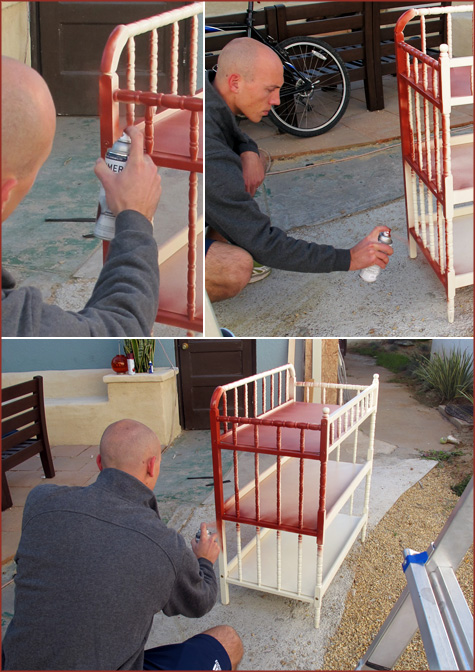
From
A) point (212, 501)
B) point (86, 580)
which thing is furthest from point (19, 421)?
point (86, 580)

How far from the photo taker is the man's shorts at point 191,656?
6.55 feet

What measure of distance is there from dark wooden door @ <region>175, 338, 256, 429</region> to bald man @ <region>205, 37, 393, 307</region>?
420 cm

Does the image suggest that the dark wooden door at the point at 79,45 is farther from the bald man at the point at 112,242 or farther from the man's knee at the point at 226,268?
the bald man at the point at 112,242

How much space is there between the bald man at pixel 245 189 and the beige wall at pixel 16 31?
130 inches

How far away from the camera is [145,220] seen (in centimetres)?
149

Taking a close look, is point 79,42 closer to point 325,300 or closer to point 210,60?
point 210,60

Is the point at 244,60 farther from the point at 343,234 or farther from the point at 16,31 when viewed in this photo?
the point at 16,31

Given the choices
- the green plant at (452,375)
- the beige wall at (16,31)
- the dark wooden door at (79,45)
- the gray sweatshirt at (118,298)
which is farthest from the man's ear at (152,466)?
the green plant at (452,375)

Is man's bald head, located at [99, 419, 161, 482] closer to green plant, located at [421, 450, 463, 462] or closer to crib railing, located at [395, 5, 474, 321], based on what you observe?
crib railing, located at [395, 5, 474, 321]

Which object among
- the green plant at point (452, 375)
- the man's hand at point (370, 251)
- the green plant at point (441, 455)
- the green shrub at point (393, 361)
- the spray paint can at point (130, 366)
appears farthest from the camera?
the green shrub at point (393, 361)

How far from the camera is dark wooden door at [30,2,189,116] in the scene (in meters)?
5.56

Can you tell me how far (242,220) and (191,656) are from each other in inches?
63.5

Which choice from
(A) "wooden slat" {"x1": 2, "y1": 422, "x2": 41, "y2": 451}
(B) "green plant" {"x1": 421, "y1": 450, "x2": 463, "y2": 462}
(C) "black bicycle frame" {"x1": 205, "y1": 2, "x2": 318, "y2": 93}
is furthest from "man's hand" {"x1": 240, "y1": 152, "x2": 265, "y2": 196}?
(B) "green plant" {"x1": 421, "y1": 450, "x2": 463, "y2": 462}

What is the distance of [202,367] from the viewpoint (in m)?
6.84
